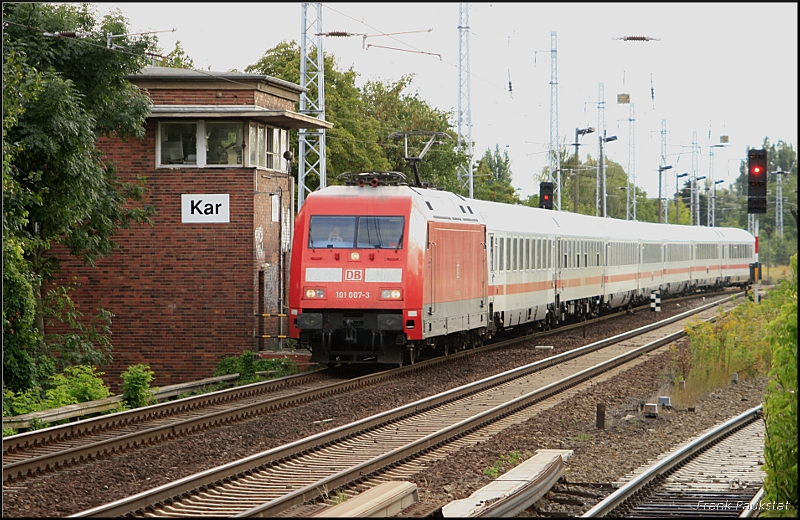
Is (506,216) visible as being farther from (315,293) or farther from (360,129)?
(360,129)

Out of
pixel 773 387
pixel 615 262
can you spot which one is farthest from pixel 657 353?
Answer: pixel 773 387

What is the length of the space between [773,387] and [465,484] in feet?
11.2

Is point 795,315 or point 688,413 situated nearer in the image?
point 795,315

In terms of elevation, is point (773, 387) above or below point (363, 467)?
above

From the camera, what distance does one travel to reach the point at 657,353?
80.4 feet

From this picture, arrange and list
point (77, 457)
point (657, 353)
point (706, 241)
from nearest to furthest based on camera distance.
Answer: point (77, 457)
point (657, 353)
point (706, 241)

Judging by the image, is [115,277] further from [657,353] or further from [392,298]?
[657,353]

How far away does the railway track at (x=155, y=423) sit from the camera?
37.1 ft

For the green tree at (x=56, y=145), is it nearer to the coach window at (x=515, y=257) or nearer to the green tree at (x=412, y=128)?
the coach window at (x=515, y=257)

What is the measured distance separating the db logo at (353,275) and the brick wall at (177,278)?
14.7ft

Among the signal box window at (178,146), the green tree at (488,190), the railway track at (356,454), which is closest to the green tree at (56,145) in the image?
the signal box window at (178,146)

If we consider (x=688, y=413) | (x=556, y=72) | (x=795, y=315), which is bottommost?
(x=688, y=413)

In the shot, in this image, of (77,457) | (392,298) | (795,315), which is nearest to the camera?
(795,315)

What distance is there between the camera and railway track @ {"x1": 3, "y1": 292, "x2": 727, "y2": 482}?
11305 millimetres
